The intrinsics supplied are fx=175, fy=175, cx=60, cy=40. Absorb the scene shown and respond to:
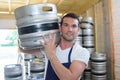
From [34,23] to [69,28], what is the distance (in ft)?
0.85

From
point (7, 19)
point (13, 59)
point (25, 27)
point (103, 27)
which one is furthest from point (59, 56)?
point (13, 59)

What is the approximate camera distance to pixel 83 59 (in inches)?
51.5

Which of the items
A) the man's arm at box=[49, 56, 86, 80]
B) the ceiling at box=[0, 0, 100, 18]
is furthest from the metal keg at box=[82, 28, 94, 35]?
the man's arm at box=[49, 56, 86, 80]

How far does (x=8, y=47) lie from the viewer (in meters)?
7.45

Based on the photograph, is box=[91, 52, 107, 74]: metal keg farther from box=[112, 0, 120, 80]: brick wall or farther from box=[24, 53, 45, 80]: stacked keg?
box=[24, 53, 45, 80]: stacked keg

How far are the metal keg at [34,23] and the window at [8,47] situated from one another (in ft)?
19.6

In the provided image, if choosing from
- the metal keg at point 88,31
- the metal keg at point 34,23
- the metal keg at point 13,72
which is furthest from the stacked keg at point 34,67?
the metal keg at point 34,23

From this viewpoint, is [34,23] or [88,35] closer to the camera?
[34,23]

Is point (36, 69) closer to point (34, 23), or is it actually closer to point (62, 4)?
point (62, 4)

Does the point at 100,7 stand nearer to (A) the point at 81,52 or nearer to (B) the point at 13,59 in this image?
(A) the point at 81,52

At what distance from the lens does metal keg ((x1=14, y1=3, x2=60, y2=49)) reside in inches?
49.6

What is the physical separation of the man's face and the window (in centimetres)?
605

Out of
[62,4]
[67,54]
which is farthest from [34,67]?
[67,54]

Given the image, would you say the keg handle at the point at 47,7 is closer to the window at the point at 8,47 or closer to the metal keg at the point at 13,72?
the metal keg at the point at 13,72
